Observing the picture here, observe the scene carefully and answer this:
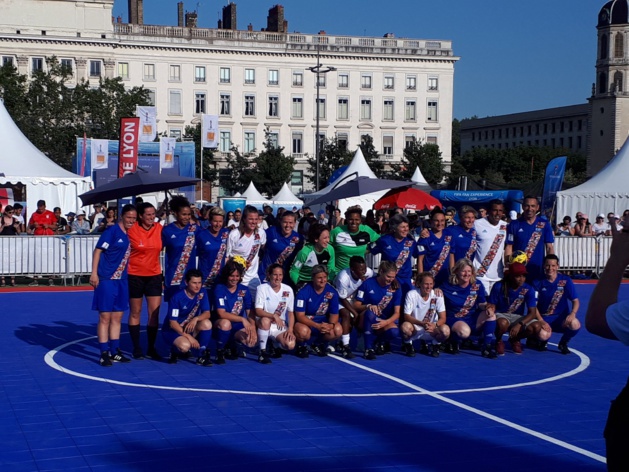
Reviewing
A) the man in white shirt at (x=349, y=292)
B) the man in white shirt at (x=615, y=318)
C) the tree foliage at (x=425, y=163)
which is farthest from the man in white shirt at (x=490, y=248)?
the tree foliage at (x=425, y=163)

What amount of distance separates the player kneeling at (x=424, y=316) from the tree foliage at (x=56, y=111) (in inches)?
1744

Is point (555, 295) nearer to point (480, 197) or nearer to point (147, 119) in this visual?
point (480, 197)

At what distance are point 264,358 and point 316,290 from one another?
106cm

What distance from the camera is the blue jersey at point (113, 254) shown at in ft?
34.2

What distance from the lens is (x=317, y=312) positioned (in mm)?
11359

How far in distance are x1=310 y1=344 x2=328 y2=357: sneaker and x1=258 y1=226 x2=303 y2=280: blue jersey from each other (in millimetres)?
1105

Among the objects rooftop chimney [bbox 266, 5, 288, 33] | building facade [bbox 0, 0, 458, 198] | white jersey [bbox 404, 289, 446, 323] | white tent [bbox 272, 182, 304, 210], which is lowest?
white jersey [bbox 404, 289, 446, 323]

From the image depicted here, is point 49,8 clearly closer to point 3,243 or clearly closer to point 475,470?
point 3,243

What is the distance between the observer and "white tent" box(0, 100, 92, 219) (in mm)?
24469

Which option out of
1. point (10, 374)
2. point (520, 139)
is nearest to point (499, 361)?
point (10, 374)

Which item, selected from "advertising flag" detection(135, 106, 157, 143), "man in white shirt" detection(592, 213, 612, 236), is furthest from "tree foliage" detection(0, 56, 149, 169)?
"man in white shirt" detection(592, 213, 612, 236)

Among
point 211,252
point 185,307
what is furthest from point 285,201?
point 185,307

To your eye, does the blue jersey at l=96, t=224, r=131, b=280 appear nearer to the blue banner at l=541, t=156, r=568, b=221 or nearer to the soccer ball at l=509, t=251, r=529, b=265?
the soccer ball at l=509, t=251, r=529, b=265

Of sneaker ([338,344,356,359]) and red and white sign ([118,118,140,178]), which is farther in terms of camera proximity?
red and white sign ([118,118,140,178])
